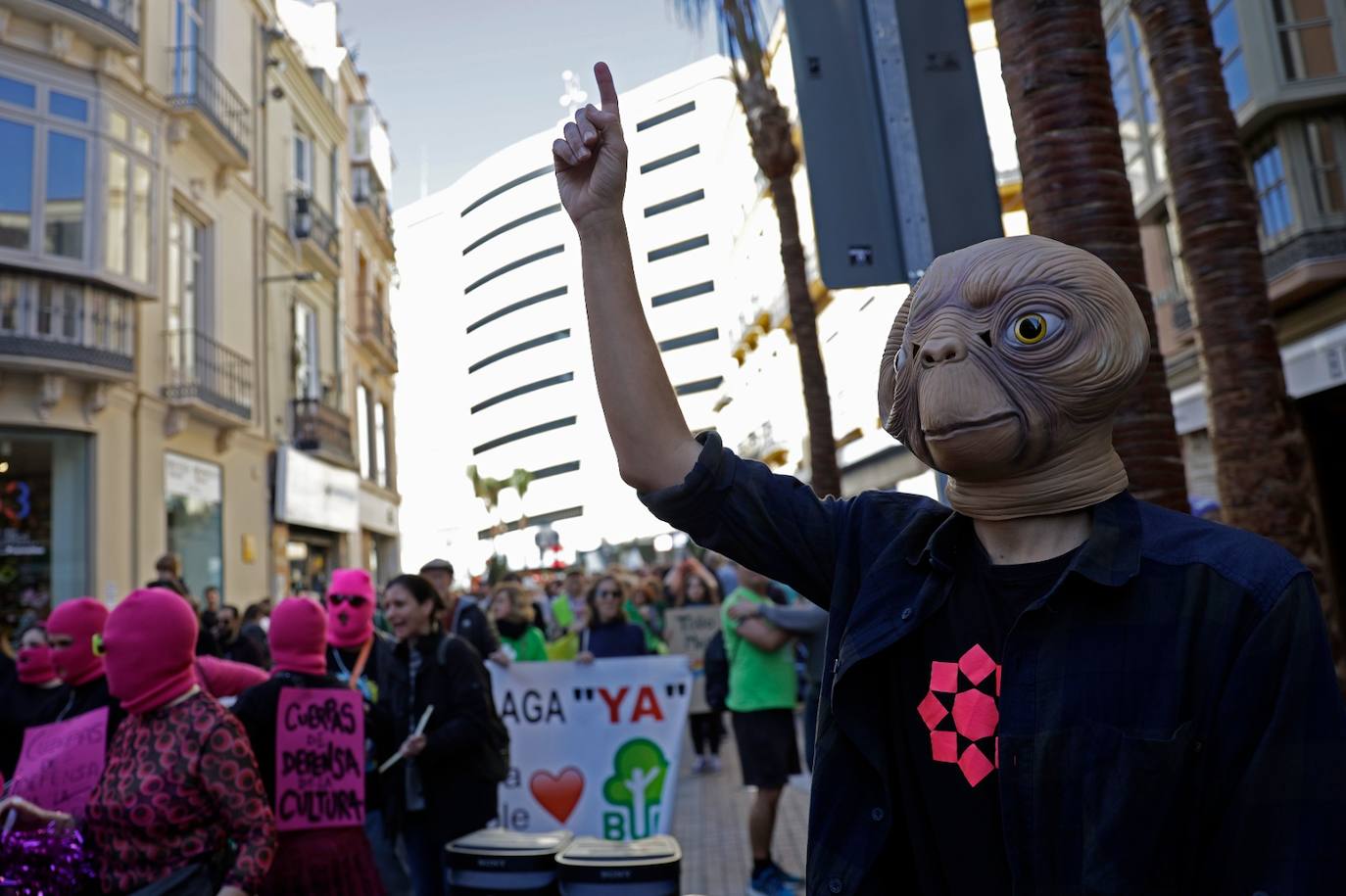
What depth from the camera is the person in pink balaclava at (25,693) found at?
533 cm

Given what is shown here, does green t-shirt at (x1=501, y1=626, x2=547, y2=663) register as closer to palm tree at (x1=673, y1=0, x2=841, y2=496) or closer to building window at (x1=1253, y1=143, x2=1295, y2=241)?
palm tree at (x1=673, y1=0, x2=841, y2=496)

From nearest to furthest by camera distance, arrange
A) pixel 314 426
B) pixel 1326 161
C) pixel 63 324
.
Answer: pixel 63 324 < pixel 1326 161 < pixel 314 426

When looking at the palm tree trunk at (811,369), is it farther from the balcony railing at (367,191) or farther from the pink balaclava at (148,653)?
the balcony railing at (367,191)

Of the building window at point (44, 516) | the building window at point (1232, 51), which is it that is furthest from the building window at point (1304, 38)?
the building window at point (44, 516)

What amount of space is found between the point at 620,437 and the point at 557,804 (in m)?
6.31

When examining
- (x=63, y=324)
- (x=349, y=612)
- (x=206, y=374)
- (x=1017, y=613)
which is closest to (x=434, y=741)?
(x=349, y=612)

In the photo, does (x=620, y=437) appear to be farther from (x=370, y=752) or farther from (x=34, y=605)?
(x=34, y=605)

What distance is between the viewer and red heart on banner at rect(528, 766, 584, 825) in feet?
24.6

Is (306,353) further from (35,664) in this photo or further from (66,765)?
(66,765)

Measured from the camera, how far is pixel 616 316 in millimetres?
1730

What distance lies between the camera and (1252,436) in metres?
5.48

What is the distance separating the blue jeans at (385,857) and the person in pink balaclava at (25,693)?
1564mm

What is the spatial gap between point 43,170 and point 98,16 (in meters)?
2.31

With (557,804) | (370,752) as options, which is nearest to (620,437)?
(370,752)
